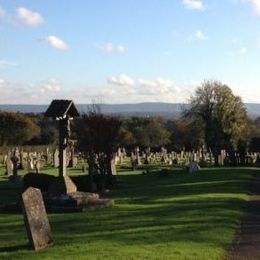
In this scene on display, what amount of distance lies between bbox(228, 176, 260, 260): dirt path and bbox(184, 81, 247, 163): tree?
175 ft

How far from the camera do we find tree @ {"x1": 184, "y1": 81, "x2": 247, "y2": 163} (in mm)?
75188

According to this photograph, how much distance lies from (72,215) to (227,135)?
2351 inches

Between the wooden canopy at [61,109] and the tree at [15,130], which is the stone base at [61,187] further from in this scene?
the tree at [15,130]

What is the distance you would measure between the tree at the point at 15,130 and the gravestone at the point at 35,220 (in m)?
78.5

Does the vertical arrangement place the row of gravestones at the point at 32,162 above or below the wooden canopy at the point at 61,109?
below

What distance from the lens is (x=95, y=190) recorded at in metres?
28.5

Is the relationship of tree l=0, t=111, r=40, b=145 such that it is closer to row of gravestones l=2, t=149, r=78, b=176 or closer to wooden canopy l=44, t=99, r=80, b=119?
row of gravestones l=2, t=149, r=78, b=176

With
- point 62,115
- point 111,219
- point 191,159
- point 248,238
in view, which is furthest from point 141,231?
point 191,159

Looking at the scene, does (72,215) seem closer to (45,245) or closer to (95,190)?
(45,245)

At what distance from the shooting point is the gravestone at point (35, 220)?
12.5 m

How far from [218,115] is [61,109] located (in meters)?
55.1

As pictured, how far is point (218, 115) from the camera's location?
7525cm

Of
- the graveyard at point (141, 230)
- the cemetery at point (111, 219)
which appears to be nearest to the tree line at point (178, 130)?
the cemetery at point (111, 219)

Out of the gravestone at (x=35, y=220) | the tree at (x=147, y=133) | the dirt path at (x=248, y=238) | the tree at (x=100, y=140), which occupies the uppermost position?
the tree at (x=147, y=133)
